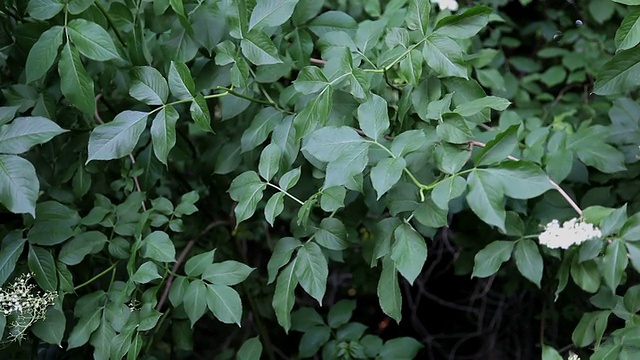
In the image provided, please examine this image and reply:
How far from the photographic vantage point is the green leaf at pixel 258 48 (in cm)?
105

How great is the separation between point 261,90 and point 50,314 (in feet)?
1.89

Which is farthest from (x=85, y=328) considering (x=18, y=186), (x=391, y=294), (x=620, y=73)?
(x=620, y=73)

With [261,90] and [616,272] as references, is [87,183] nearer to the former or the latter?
[261,90]

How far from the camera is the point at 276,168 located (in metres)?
1.05

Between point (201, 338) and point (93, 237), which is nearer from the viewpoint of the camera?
point (93, 237)

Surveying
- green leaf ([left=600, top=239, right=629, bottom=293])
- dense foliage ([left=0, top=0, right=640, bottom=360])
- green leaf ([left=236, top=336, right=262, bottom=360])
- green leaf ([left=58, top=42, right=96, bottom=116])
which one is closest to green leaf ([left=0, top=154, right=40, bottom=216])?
dense foliage ([left=0, top=0, right=640, bottom=360])

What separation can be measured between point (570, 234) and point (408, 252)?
0.26 metres

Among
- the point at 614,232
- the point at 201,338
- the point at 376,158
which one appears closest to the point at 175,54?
the point at 376,158

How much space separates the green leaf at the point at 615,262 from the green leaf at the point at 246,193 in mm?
540

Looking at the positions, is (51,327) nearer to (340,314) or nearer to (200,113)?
(200,113)

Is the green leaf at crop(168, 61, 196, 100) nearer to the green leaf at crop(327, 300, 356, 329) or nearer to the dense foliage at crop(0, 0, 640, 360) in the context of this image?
the dense foliage at crop(0, 0, 640, 360)

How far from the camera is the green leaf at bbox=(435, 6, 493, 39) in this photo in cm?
99

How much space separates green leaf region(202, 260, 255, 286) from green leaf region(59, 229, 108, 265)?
21 cm

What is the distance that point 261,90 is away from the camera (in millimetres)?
1291
